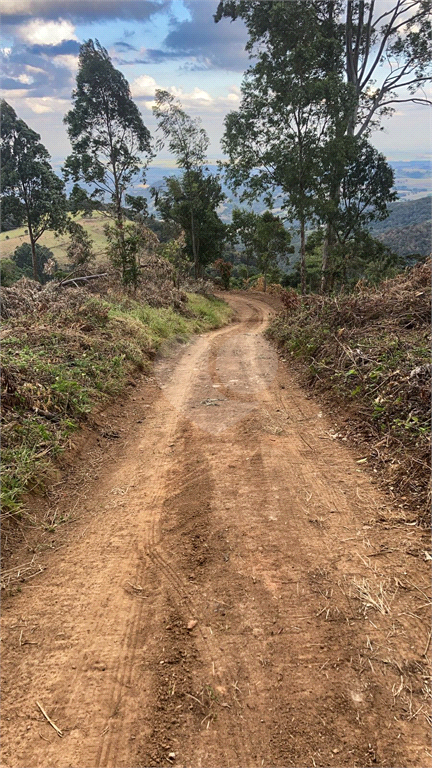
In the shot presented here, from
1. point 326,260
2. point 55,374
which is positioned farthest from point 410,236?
point 55,374

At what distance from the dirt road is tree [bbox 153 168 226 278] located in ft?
79.4

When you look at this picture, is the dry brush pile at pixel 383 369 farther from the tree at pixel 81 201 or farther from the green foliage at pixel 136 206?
the green foliage at pixel 136 206

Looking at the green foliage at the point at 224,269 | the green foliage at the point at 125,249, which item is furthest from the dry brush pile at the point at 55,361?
the green foliage at the point at 224,269

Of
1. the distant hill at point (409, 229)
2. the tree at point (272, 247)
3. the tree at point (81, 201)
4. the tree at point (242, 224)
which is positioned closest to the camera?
the tree at point (81, 201)

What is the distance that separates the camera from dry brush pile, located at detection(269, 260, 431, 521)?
3.98m

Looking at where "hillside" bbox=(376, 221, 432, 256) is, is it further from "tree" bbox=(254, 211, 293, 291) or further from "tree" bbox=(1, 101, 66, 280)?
"tree" bbox=(1, 101, 66, 280)

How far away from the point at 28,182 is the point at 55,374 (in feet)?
62.1

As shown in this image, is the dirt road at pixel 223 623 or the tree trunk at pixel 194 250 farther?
the tree trunk at pixel 194 250

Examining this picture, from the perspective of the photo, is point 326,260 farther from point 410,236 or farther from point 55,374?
point 410,236

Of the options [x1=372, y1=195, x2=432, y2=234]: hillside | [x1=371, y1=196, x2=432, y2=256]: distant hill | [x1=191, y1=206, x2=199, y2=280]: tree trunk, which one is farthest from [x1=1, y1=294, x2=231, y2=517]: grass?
[x1=372, y1=195, x2=432, y2=234]: hillside

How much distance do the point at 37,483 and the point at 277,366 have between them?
219 inches

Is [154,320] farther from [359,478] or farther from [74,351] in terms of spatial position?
[359,478]

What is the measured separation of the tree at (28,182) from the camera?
18.9m

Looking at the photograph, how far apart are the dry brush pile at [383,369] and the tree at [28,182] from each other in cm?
1753
